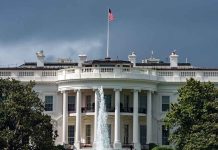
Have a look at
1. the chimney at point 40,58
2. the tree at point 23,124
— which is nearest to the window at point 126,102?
the chimney at point 40,58

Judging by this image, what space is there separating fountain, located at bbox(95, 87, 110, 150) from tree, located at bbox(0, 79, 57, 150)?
1079 centimetres

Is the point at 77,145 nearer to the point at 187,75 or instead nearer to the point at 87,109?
the point at 87,109

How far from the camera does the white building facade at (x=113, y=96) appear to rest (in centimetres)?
8562

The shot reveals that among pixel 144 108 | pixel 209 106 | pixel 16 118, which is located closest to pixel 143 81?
pixel 144 108

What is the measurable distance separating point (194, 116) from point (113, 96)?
17882mm

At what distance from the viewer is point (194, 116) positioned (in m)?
71.6

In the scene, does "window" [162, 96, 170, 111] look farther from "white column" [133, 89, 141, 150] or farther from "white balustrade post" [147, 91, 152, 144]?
"white column" [133, 89, 141, 150]

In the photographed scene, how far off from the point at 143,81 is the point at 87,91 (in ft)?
20.1

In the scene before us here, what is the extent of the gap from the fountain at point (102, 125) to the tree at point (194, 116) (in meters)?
8.65

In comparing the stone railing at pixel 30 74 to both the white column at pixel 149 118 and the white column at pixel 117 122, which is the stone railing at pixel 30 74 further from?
the white column at pixel 149 118

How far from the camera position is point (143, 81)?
8662cm

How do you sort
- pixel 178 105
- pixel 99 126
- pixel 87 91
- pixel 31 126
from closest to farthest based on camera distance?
pixel 31 126 < pixel 178 105 < pixel 99 126 < pixel 87 91

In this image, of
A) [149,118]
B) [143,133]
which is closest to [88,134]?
[143,133]

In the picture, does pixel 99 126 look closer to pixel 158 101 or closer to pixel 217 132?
pixel 158 101
